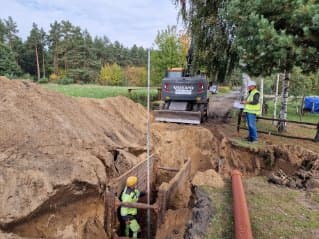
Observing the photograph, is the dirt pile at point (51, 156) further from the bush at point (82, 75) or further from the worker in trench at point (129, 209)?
the bush at point (82, 75)

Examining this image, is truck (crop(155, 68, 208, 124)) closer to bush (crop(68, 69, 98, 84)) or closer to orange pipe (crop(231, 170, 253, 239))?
orange pipe (crop(231, 170, 253, 239))

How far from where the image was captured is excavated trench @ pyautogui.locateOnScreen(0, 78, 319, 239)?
13.5 ft

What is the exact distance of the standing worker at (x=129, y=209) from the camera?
526 centimetres

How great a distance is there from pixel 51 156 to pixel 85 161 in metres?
0.67

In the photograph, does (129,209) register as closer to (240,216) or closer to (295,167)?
(240,216)

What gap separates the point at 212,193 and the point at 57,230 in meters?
2.77

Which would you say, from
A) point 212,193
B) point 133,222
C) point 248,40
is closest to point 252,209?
point 212,193

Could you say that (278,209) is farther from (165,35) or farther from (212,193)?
(165,35)

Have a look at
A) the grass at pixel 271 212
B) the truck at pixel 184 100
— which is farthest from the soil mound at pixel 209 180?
the truck at pixel 184 100

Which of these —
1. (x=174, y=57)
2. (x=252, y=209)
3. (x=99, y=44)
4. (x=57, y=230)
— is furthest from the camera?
(x=99, y=44)

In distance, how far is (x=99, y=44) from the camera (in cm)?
6038

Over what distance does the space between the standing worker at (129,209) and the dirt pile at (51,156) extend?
1.63 feet

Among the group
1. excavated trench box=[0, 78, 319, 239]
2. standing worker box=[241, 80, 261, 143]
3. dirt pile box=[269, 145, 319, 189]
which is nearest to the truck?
excavated trench box=[0, 78, 319, 239]

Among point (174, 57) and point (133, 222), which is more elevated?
point (174, 57)
